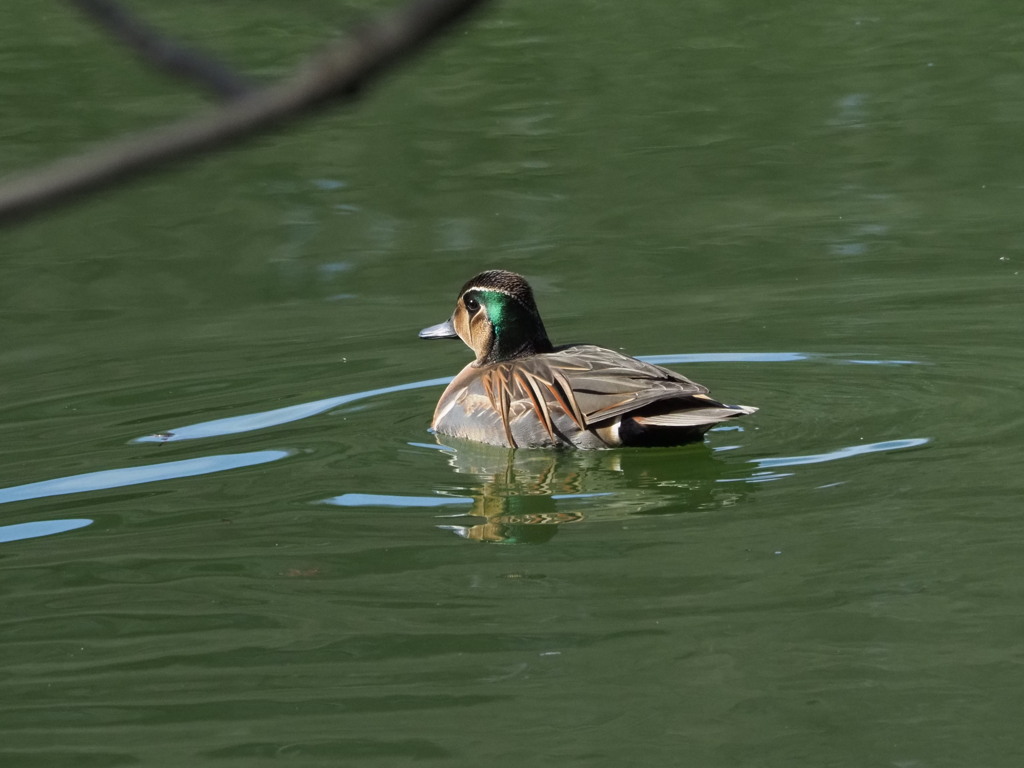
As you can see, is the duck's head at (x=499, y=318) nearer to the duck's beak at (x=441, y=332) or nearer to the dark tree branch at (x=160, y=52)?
the duck's beak at (x=441, y=332)

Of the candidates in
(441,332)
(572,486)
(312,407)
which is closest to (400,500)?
(572,486)

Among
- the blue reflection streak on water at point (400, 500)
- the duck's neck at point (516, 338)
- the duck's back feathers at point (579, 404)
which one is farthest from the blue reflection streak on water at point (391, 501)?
the duck's neck at point (516, 338)

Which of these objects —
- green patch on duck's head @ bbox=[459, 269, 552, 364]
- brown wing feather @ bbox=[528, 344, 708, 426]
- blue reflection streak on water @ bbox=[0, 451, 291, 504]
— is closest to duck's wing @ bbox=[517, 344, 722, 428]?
brown wing feather @ bbox=[528, 344, 708, 426]

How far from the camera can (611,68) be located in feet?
52.1

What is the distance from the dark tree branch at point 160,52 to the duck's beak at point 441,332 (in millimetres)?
7173

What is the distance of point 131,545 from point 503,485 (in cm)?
154

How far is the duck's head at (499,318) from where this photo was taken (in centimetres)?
782

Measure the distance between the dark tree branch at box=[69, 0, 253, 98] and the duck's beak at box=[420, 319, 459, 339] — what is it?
23.5 feet

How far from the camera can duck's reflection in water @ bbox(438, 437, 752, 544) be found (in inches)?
232

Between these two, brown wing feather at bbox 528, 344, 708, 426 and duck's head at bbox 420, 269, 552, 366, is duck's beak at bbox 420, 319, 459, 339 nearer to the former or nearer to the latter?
duck's head at bbox 420, 269, 552, 366

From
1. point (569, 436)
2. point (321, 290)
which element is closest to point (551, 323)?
point (321, 290)

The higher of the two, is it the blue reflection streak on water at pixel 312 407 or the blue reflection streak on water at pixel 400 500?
the blue reflection streak on water at pixel 400 500

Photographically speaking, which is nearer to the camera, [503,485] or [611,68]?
[503,485]

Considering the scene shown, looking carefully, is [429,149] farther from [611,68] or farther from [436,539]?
[436,539]
